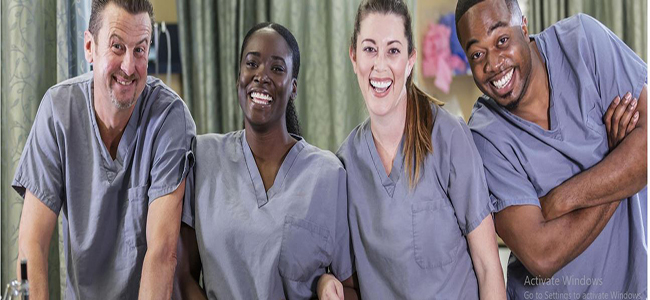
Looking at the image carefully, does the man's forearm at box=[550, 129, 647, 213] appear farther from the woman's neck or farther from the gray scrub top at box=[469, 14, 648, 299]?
the woman's neck

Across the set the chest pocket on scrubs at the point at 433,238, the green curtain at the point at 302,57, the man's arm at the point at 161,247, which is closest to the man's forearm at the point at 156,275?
the man's arm at the point at 161,247

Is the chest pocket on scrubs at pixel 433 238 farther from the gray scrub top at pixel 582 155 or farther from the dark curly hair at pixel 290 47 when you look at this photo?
the dark curly hair at pixel 290 47

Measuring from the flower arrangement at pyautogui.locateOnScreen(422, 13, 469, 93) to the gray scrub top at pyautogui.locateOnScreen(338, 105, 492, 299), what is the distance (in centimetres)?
167

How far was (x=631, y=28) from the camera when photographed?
11.0 feet

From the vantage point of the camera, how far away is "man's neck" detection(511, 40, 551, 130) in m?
1.93

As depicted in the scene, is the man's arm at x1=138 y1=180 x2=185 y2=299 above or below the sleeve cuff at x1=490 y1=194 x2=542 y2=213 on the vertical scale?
below

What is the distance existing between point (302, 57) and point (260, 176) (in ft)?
4.76

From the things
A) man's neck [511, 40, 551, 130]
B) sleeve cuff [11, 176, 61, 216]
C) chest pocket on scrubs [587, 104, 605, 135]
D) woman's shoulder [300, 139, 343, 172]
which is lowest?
sleeve cuff [11, 176, 61, 216]

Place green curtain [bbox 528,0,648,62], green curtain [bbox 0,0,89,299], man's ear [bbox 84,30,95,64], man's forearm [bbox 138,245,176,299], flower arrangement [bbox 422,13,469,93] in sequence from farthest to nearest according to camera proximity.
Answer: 1. flower arrangement [bbox 422,13,469,93]
2. green curtain [bbox 528,0,648,62]
3. green curtain [bbox 0,0,89,299]
4. man's ear [bbox 84,30,95,64]
5. man's forearm [bbox 138,245,176,299]

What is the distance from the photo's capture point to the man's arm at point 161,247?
177 centimetres

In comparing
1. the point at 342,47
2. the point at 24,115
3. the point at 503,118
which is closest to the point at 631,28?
the point at 342,47

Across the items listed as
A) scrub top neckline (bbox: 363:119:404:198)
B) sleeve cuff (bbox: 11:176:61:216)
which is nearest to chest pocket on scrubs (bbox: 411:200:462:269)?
scrub top neckline (bbox: 363:119:404:198)

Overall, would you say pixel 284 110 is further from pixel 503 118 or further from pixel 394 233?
pixel 503 118

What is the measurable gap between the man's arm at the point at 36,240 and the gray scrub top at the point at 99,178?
1.1 inches
